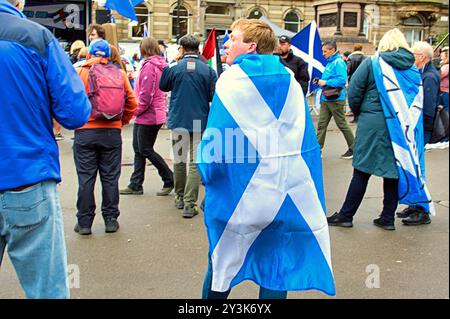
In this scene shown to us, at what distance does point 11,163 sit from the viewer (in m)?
2.80

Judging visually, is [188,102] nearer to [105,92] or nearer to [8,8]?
[105,92]

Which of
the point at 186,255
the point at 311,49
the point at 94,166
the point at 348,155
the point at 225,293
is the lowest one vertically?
the point at 186,255

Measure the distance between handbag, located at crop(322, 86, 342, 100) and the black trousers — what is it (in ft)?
11.3

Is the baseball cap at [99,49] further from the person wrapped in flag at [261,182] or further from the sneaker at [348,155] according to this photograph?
the sneaker at [348,155]

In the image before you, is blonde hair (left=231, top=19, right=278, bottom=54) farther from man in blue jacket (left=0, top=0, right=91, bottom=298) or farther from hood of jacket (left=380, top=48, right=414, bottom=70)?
hood of jacket (left=380, top=48, right=414, bottom=70)

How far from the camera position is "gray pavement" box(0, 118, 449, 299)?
4.32m

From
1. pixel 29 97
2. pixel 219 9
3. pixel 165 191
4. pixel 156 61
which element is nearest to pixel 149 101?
pixel 156 61

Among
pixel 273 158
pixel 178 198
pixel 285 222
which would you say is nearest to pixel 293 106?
pixel 273 158

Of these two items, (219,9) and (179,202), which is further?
(219,9)

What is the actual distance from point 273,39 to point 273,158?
0.70m

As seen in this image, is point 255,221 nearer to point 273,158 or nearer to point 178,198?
point 273,158

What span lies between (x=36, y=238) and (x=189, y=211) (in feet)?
11.8

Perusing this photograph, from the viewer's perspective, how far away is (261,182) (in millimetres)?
3209

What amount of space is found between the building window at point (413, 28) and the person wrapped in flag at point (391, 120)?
130 feet
